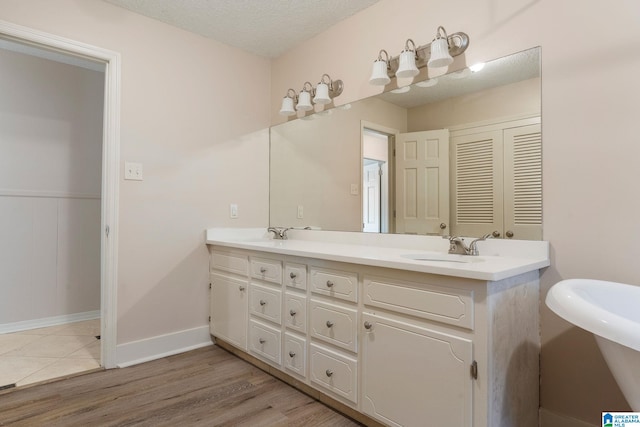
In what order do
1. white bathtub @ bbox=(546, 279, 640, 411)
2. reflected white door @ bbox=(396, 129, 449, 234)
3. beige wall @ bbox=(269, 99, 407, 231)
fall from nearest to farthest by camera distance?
white bathtub @ bbox=(546, 279, 640, 411) → reflected white door @ bbox=(396, 129, 449, 234) → beige wall @ bbox=(269, 99, 407, 231)

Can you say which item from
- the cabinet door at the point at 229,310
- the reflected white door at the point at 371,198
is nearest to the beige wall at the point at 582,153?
the reflected white door at the point at 371,198

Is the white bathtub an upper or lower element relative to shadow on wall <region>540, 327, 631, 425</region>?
upper

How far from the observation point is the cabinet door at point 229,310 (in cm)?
233

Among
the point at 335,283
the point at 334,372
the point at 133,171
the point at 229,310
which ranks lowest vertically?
the point at 334,372

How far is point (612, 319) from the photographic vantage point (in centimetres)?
91

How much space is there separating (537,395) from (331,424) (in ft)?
3.06

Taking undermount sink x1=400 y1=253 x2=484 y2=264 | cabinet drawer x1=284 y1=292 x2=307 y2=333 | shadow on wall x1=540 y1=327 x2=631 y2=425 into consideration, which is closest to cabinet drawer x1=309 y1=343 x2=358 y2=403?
cabinet drawer x1=284 y1=292 x2=307 y2=333

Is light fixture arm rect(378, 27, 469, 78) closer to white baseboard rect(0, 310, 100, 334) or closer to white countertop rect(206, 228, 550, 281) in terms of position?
white countertop rect(206, 228, 550, 281)

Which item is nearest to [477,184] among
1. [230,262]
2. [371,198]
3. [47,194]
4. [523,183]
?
[523,183]

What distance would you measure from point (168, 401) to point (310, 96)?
218 centimetres

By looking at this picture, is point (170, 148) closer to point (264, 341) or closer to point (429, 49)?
point (264, 341)

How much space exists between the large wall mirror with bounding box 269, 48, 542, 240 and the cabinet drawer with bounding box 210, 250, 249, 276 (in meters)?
0.64

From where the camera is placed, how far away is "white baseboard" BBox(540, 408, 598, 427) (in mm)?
1487

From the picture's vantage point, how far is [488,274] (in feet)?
3.85
